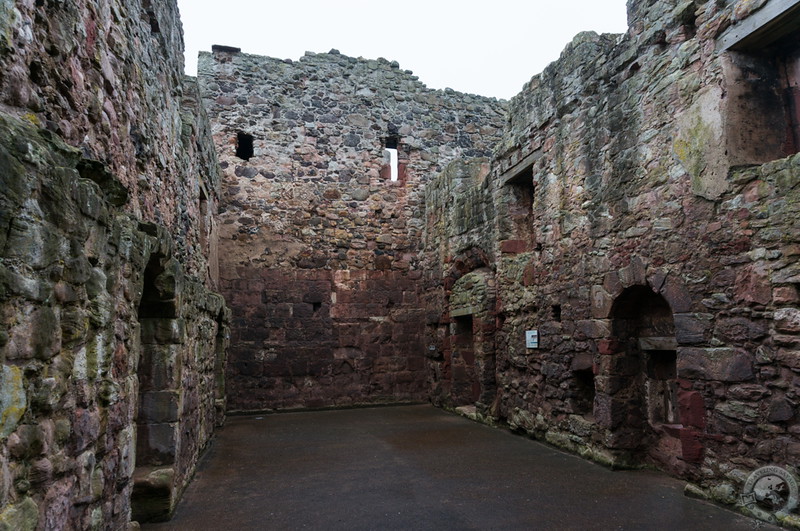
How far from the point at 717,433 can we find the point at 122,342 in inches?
168

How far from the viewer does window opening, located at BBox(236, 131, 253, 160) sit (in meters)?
10.8

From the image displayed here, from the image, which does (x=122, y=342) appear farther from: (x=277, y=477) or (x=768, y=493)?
(x=768, y=493)

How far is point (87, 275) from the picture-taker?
7.50 feet

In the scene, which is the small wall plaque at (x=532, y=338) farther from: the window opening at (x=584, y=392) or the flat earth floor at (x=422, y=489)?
the flat earth floor at (x=422, y=489)

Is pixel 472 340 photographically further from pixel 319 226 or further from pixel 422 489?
pixel 422 489

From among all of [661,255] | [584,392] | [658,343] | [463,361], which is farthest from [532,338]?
[463,361]

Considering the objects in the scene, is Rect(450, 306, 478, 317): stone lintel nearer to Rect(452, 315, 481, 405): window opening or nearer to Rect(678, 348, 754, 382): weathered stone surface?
Rect(452, 315, 481, 405): window opening

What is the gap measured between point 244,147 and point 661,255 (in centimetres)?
818

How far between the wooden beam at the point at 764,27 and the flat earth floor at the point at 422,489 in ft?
11.4

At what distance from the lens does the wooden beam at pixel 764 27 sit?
3.97 m

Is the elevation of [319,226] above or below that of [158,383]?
above

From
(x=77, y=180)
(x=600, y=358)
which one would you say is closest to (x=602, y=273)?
(x=600, y=358)

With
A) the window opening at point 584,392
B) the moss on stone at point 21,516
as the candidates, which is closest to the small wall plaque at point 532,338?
the window opening at point 584,392

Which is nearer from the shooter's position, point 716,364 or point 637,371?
point 716,364
